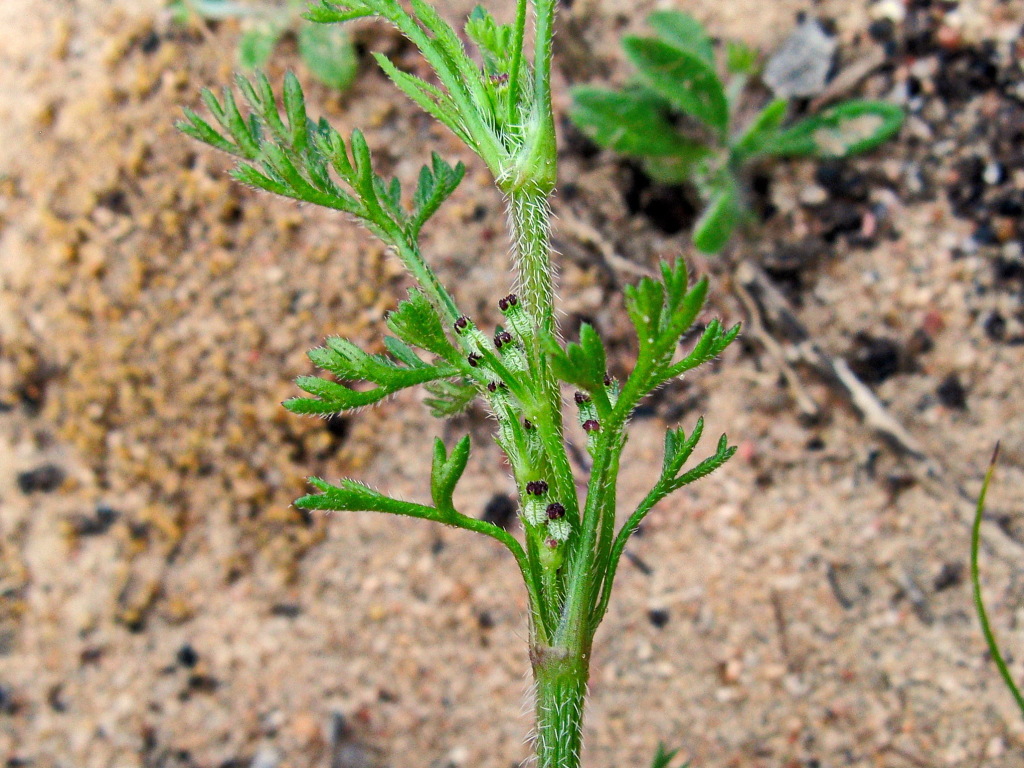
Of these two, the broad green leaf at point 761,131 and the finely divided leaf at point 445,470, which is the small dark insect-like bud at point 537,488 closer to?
the finely divided leaf at point 445,470

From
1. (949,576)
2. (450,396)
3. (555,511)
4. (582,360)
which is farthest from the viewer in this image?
(949,576)

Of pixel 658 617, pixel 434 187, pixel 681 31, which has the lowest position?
pixel 658 617

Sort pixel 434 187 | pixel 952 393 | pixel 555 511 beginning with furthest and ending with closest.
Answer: pixel 952 393
pixel 434 187
pixel 555 511

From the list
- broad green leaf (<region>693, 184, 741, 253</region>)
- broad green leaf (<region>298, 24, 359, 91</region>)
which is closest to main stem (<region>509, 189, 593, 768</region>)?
broad green leaf (<region>693, 184, 741, 253</region>)

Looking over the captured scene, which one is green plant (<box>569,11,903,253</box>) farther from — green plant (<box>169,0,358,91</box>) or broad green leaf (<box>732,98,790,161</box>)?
green plant (<box>169,0,358,91</box>)

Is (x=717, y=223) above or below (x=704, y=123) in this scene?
below

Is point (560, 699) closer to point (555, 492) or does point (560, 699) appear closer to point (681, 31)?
point (555, 492)

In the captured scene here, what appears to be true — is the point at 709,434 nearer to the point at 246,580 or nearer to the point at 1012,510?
the point at 1012,510

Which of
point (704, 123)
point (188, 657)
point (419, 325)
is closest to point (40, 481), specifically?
point (188, 657)
